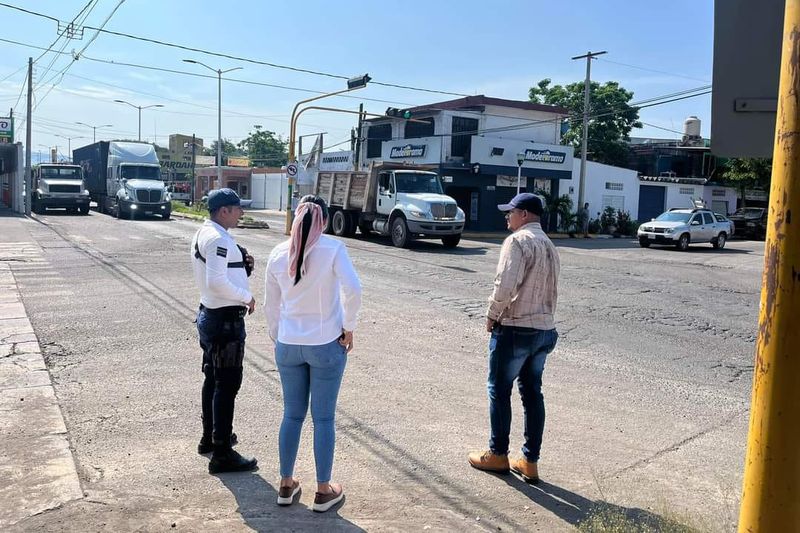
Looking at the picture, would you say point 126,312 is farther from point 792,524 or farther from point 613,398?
point 792,524

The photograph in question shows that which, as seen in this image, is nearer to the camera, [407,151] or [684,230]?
[684,230]

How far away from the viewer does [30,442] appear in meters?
4.89

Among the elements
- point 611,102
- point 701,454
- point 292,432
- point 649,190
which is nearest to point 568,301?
point 701,454

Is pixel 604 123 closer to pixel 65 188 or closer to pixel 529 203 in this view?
pixel 65 188

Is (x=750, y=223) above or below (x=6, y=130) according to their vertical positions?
below

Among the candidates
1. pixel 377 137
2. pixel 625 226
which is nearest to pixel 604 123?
pixel 625 226

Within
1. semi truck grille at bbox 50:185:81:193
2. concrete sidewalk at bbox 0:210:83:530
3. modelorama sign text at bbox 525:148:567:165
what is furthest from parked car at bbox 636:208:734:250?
semi truck grille at bbox 50:185:81:193

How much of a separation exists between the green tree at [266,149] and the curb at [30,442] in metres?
93.2

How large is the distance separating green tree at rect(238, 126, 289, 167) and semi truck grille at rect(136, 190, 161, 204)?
215 feet

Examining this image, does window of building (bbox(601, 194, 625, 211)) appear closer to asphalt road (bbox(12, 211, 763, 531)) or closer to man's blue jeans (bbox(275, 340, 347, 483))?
asphalt road (bbox(12, 211, 763, 531))

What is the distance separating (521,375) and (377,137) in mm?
36395

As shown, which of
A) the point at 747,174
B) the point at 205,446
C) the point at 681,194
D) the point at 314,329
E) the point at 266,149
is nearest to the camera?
the point at 314,329

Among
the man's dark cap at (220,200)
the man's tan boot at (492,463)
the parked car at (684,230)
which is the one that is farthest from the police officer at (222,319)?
the parked car at (684,230)

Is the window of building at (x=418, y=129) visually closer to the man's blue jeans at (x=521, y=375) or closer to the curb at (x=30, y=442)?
the curb at (x=30, y=442)
